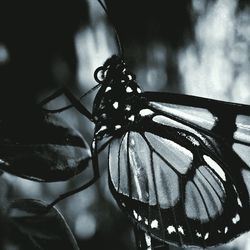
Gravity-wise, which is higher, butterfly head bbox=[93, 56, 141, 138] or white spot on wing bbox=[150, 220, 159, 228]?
butterfly head bbox=[93, 56, 141, 138]

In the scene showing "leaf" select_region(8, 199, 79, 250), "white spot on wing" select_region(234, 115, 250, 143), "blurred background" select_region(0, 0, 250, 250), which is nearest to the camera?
"leaf" select_region(8, 199, 79, 250)

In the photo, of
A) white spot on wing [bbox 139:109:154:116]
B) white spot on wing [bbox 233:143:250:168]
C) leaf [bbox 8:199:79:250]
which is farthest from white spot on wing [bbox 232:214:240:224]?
leaf [bbox 8:199:79:250]

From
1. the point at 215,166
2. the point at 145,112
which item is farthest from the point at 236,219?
the point at 145,112

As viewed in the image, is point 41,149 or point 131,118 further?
point 131,118

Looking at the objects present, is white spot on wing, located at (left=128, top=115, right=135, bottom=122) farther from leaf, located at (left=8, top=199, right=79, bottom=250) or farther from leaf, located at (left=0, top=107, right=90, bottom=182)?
leaf, located at (left=8, top=199, right=79, bottom=250)

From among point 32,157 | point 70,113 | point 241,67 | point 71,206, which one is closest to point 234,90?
point 241,67

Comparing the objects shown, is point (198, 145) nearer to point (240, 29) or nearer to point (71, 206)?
point (71, 206)

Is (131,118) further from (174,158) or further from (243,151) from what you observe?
(243,151)

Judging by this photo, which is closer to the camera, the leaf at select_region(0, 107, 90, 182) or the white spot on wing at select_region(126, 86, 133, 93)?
the leaf at select_region(0, 107, 90, 182)
